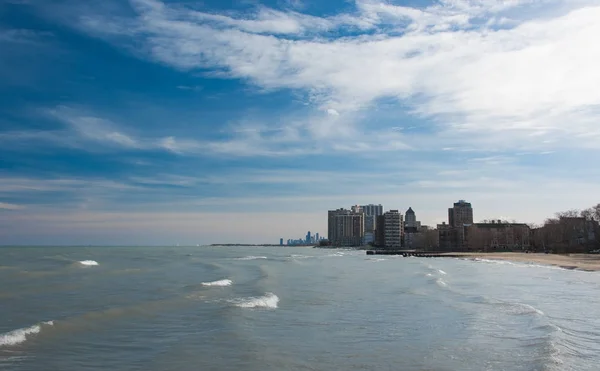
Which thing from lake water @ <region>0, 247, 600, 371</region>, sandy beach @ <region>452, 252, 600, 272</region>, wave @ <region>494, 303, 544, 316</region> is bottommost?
lake water @ <region>0, 247, 600, 371</region>

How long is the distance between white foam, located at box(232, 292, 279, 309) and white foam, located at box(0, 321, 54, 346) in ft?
30.4

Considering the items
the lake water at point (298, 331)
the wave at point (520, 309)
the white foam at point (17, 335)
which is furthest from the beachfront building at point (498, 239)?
the white foam at point (17, 335)

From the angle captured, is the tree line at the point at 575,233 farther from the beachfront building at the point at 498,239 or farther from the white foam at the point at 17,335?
the white foam at the point at 17,335

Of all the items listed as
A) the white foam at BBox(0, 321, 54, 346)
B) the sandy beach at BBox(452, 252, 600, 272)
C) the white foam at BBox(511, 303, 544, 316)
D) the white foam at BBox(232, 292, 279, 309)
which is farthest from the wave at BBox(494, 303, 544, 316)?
the sandy beach at BBox(452, 252, 600, 272)

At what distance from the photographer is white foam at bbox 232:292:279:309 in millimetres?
24466

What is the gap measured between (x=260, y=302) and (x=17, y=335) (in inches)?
464

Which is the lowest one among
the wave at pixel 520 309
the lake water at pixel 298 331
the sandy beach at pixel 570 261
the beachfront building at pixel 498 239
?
the lake water at pixel 298 331

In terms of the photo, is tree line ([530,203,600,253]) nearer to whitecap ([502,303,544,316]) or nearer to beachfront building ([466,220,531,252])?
beachfront building ([466,220,531,252])

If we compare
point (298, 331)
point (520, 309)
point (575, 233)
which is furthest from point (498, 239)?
point (298, 331)

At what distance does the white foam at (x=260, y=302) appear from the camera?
24.5 meters

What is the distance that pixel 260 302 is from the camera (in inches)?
1017

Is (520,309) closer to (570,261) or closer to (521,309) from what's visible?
(521,309)

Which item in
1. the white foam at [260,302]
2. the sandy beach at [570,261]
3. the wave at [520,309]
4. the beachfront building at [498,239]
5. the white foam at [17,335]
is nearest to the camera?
the white foam at [17,335]

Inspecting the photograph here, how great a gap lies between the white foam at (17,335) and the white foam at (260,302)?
9279mm
